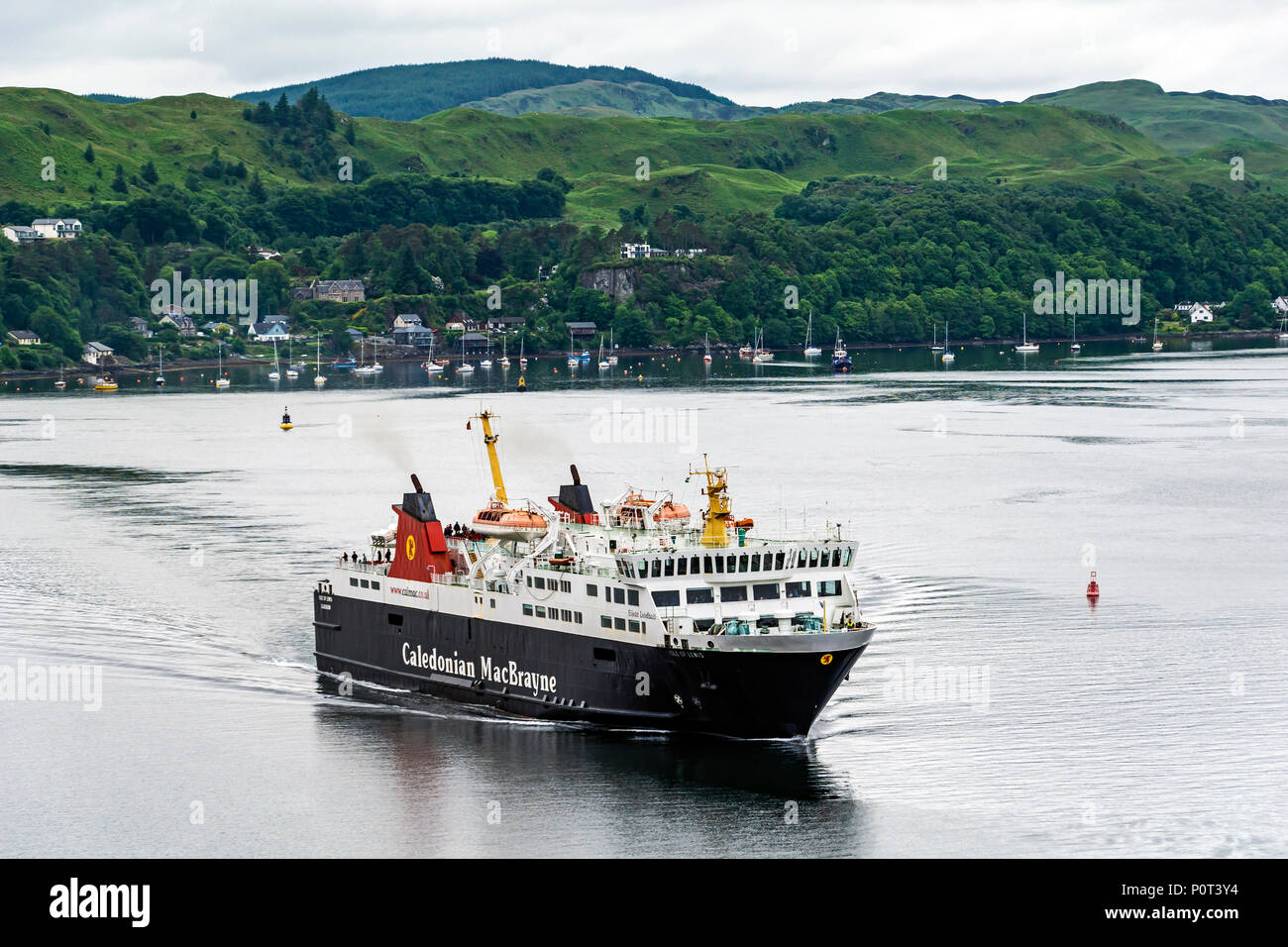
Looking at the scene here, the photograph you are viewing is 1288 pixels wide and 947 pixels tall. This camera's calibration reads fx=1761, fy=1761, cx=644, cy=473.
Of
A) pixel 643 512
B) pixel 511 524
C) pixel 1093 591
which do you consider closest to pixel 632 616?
pixel 643 512

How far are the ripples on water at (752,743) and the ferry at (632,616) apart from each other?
1.25 meters

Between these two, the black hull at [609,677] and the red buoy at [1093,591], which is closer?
the black hull at [609,677]

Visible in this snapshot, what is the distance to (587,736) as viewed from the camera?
191 ft

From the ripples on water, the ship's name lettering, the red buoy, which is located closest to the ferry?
the ship's name lettering

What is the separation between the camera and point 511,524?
64.1 m

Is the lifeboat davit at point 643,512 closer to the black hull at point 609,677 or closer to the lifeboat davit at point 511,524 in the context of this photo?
the lifeboat davit at point 511,524

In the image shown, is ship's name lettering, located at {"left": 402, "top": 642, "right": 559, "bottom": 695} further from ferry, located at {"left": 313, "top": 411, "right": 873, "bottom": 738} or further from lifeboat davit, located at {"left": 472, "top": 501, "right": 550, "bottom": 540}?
lifeboat davit, located at {"left": 472, "top": 501, "right": 550, "bottom": 540}

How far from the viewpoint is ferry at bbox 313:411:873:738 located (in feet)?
182

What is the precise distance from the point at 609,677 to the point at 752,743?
5.15 meters

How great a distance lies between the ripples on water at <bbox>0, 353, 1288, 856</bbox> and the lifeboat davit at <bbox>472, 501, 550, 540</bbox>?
22.5ft

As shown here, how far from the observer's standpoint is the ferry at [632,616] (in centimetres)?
5562

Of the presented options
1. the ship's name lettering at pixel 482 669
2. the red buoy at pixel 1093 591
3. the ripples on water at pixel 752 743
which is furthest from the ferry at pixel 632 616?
the red buoy at pixel 1093 591

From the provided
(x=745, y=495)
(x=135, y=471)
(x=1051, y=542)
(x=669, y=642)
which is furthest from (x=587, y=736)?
(x=135, y=471)

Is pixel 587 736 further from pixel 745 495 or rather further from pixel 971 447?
pixel 971 447
